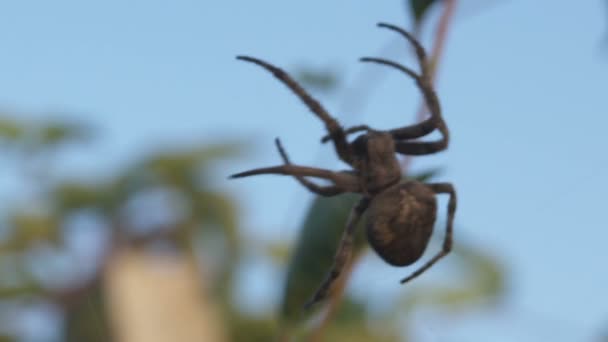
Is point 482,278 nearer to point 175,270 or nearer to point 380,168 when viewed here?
point 380,168

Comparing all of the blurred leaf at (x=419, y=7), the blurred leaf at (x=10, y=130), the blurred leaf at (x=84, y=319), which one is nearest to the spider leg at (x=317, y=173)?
the blurred leaf at (x=419, y=7)

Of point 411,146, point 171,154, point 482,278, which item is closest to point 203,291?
point 171,154

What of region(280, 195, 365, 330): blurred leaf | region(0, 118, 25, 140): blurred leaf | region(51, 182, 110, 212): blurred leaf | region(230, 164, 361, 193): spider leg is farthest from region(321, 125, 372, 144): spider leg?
region(51, 182, 110, 212): blurred leaf

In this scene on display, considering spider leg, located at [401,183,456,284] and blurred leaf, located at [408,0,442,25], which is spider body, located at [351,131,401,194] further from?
blurred leaf, located at [408,0,442,25]

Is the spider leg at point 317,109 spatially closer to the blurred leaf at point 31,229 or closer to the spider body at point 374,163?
the spider body at point 374,163

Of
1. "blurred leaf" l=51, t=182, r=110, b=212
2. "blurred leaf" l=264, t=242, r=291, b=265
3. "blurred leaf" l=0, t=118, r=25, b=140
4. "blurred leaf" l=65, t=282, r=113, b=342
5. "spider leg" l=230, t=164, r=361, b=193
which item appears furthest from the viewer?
"blurred leaf" l=65, t=282, r=113, b=342

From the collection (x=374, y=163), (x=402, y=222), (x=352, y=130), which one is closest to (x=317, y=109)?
(x=352, y=130)

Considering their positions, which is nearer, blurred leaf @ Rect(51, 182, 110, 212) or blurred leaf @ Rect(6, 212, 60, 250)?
blurred leaf @ Rect(6, 212, 60, 250)
